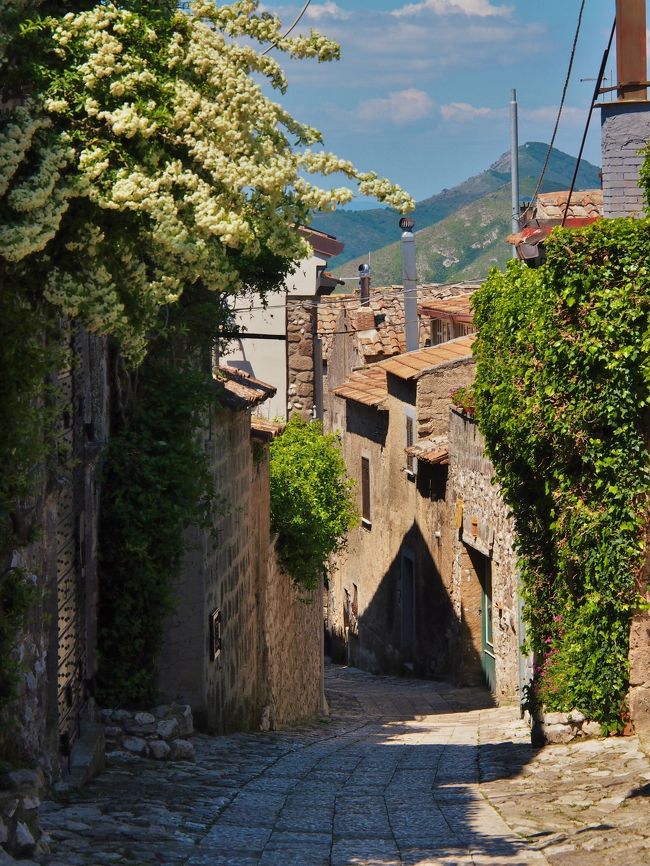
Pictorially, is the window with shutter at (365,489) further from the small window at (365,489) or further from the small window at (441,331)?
the small window at (441,331)

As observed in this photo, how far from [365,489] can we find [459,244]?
15691cm

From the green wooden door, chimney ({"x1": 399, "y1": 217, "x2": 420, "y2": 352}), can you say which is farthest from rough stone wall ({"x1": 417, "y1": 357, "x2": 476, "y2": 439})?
chimney ({"x1": 399, "y1": 217, "x2": 420, "y2": 352})

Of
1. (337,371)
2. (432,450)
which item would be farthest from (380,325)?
(432,450)

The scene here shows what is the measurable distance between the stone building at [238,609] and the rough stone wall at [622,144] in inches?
184

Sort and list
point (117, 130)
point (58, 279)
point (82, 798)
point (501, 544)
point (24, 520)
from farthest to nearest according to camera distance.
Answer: point (501, 544)
point (82, 798)
point (24, 520)
point (58, 279)
point (117, 130)

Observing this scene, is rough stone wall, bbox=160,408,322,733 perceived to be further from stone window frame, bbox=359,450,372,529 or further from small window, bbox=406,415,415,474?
stone window frame, bbox=359,450,372,529

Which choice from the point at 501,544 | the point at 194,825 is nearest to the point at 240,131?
the point at 194,825

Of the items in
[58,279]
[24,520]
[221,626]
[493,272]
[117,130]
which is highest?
[493,272]

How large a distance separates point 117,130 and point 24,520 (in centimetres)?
282

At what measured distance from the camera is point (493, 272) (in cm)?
1276

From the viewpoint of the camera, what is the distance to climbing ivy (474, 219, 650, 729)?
10.6 meters

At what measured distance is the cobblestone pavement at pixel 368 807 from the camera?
7.33 m

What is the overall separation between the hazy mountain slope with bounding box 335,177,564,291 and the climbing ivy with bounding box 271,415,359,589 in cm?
14919

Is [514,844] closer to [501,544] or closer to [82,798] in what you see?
[82,798]
